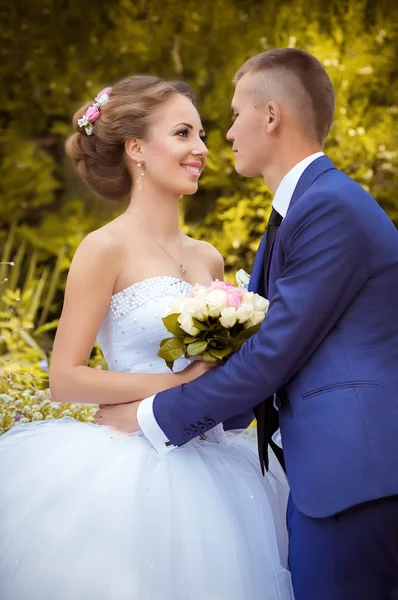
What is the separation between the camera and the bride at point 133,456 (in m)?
2.38

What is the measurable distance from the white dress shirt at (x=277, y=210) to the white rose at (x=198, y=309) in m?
0.31

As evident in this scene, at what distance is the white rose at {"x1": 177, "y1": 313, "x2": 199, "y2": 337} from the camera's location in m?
2.54

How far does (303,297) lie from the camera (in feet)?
7.53

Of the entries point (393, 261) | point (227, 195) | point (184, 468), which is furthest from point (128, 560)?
point (227, 195)

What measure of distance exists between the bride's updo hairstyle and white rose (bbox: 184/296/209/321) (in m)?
0.99

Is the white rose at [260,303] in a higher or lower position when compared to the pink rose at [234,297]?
lower

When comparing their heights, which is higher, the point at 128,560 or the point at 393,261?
the point at 393,261

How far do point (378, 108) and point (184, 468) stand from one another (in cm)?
448

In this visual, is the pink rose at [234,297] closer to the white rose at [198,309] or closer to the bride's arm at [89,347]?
the white rose at [198,309]

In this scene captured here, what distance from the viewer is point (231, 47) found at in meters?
6.33

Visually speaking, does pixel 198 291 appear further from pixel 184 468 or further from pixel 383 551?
pixel 383 551

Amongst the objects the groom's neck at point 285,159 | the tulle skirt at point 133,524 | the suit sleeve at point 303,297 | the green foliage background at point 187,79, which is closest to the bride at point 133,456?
the tulle skirt at point 133,524

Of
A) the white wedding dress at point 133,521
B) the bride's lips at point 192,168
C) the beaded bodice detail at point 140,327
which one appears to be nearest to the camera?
the white wedding dress at point 133,521

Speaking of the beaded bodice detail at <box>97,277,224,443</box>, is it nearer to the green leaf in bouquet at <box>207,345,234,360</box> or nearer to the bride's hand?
the bride's hand
